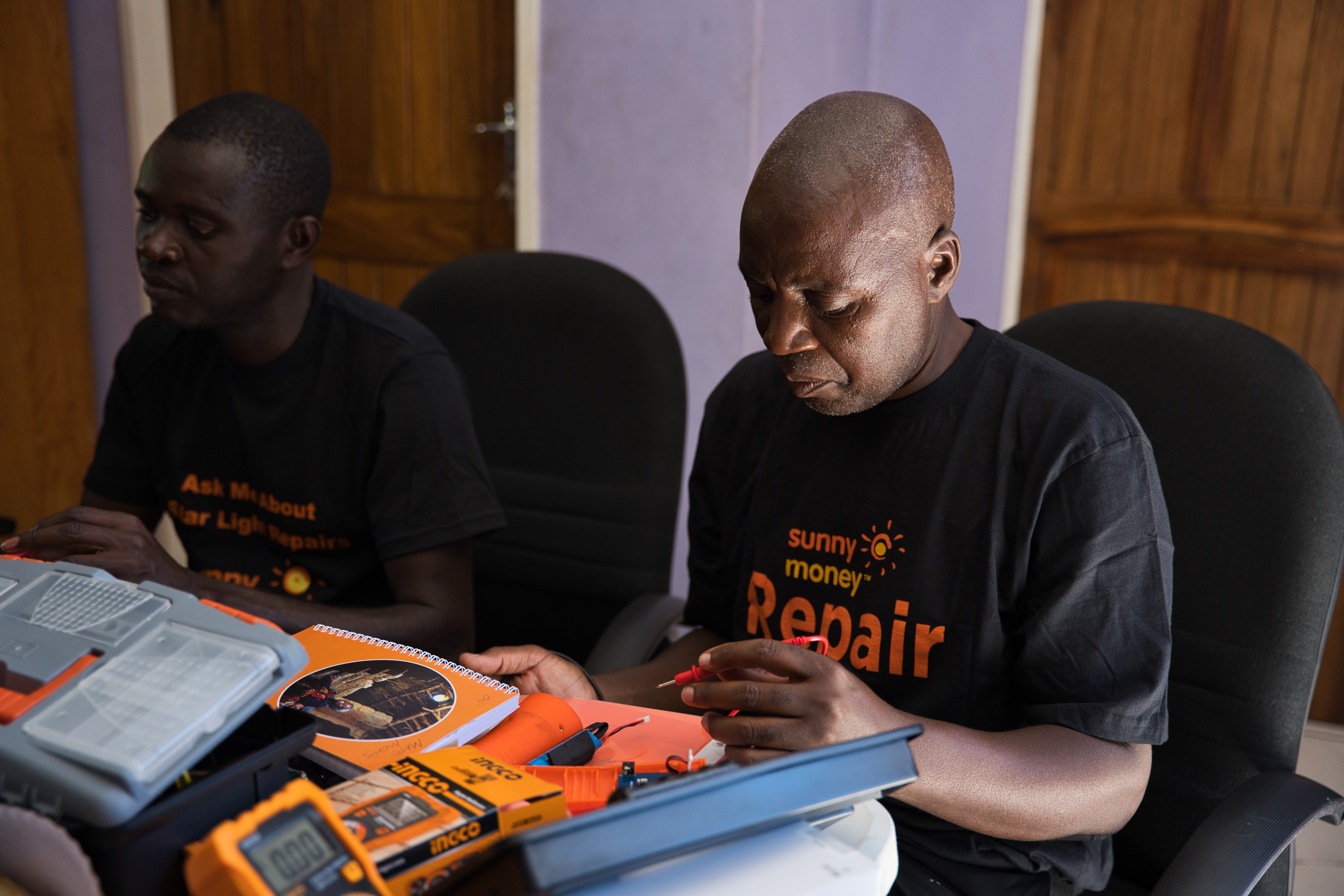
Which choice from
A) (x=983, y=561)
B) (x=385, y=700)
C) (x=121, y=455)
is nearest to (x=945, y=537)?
(x=983, y=561)

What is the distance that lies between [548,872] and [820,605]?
684mm

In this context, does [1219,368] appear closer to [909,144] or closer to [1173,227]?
[909,144]

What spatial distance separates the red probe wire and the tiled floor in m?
1.28

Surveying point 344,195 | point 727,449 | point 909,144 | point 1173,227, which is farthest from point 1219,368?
point 344,195

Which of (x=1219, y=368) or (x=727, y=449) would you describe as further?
(x=727, y=449)

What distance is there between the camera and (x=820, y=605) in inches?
46.4

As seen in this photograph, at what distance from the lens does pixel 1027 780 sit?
95cm

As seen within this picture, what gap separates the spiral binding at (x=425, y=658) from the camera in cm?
92

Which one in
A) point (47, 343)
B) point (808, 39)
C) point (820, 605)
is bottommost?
point (47, 343)

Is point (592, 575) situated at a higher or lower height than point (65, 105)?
lower

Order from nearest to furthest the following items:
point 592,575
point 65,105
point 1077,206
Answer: point 592,575 → point 1077,206 → point 65,105

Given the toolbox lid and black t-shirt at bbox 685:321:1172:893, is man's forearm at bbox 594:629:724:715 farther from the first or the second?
the toolbox lid

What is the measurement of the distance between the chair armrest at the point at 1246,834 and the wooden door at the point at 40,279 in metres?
3.36

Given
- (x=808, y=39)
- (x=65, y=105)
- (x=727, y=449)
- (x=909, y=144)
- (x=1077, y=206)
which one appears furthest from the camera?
(x=65, y=105)
